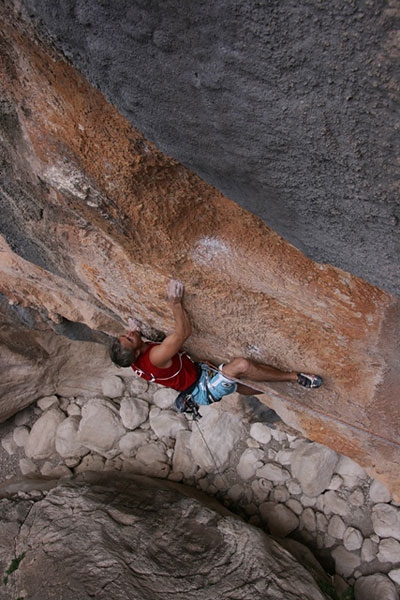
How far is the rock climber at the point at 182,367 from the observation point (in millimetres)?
2623

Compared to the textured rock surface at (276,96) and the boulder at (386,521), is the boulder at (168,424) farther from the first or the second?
the textured rock surface at (276,96)

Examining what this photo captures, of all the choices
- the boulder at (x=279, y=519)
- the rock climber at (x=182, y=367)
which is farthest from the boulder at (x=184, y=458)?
the rock climber at (x=182, y=367)

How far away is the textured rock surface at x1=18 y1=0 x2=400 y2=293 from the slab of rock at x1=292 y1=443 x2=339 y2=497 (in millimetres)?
2696

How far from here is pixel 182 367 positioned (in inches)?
125

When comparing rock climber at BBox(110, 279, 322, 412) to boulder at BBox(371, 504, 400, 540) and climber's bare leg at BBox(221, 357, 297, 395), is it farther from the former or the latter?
boulder at BBox(371, 504, 400, 540)

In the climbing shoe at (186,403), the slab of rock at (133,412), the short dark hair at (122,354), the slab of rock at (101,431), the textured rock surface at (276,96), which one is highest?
the textured rock surface at (276,96)

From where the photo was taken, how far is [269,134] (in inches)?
47.9

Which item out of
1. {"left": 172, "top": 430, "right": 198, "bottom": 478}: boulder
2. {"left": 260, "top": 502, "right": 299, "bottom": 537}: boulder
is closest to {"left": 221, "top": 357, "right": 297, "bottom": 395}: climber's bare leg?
{"left": 260, "top": 502, "right": 299, "bottom": 537}: boulder

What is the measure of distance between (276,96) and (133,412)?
A: 13.4 ft

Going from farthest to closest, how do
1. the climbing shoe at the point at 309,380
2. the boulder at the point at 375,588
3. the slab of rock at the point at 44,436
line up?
the slab of rock at the point at 44,436
the boulder at the point at 375,588
the climbing shoe at the point at 309,380

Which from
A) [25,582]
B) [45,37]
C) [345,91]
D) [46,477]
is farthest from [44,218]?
[46,477]

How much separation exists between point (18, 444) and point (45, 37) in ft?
15.2

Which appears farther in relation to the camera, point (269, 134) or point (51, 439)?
point (51, 439)

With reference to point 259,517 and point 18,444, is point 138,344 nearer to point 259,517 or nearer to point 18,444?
point 259,517
